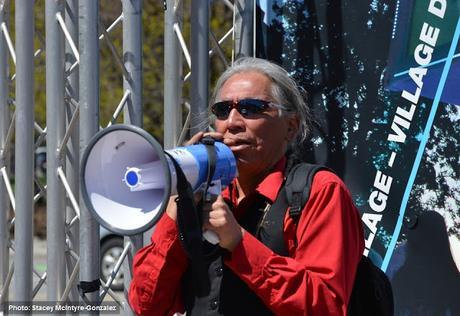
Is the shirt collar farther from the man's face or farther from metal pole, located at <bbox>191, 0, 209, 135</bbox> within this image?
metal pole, located at <bbox>191, 0, 209, 135</bbox>

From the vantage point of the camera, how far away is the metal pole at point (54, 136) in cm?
437

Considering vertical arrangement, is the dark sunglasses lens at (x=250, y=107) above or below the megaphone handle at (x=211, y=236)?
above

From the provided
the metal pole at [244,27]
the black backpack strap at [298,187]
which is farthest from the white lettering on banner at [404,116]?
the black backpack strap at [298,187]

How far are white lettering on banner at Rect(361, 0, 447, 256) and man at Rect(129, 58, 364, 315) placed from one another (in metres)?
1.10

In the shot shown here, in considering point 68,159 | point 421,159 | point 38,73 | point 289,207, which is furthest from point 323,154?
point 38,73

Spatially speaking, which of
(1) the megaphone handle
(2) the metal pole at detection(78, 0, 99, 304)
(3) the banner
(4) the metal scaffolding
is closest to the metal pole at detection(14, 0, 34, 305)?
(4) the metal scaffolding

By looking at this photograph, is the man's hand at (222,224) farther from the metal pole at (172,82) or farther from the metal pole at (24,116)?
the metal pole at (24,116)

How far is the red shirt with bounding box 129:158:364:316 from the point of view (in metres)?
2.51

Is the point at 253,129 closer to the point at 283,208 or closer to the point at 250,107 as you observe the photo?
the point at 250,107

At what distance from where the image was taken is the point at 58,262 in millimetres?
4520

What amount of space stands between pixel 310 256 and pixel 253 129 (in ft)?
1.37

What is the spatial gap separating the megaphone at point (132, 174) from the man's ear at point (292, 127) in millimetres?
259

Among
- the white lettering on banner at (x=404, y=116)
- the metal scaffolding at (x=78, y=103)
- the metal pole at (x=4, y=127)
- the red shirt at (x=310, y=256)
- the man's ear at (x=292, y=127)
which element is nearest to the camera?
the red shirt at (x=310, y=256)

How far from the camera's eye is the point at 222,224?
2504 millimetres
